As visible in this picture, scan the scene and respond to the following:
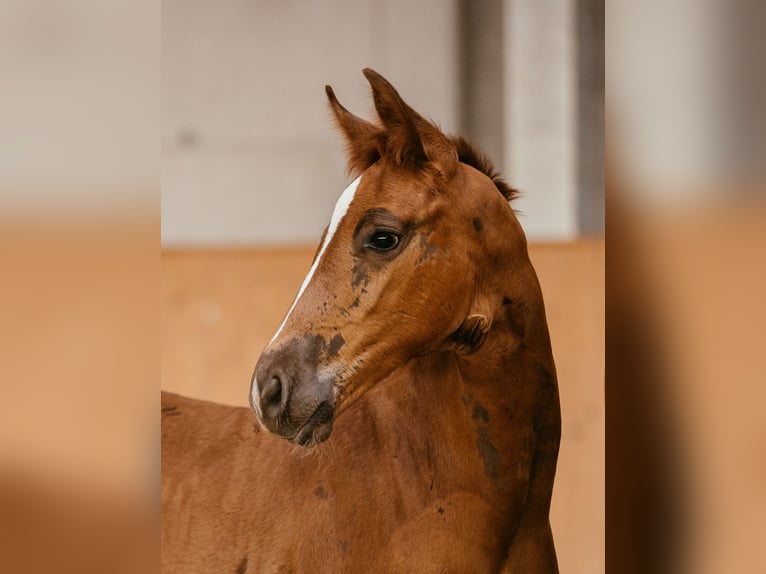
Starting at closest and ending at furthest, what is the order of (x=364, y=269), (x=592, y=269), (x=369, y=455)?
(x=364, y=269), (x=369, y=455), (x=592, y=269)

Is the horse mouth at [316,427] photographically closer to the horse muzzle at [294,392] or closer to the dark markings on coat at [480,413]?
the horse muzzle at [294,392]

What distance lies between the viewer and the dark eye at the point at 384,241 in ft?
3.74

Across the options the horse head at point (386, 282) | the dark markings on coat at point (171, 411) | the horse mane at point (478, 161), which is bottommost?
the dark markings on coat at point (171, 411)

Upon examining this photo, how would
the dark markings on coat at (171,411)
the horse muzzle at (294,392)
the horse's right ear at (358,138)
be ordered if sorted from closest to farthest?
1. the horse muzzle at (294,392)
2. the horse's right ear at (358,138)
3. the dark markings on coat at (171,411)

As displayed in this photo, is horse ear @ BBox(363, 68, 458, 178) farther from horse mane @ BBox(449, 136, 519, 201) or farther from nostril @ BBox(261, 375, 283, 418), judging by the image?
nostril @ BBox(261, 375, 283, 418)

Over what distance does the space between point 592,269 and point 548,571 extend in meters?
0.47

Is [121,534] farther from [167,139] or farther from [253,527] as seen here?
[167,139]

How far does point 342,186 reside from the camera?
1.29 metres

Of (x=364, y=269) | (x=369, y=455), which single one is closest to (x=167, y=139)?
(x=364, y=269)

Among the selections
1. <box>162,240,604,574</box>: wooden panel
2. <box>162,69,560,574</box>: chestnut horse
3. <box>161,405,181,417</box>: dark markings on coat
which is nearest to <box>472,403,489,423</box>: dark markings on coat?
<box>162,69,560,574</box>: chestnut horse

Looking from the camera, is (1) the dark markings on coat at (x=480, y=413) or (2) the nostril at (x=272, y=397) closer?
(2) the nostril at (x=272, y=397)

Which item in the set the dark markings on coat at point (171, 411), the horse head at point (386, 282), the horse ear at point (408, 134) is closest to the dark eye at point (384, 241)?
the horse head at point (386, 282)

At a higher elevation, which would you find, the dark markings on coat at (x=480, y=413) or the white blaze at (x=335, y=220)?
the white blaze at (x=335, y=220)

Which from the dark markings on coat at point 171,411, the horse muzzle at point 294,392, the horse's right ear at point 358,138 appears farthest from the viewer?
the dark markings on coat at point 171,411
